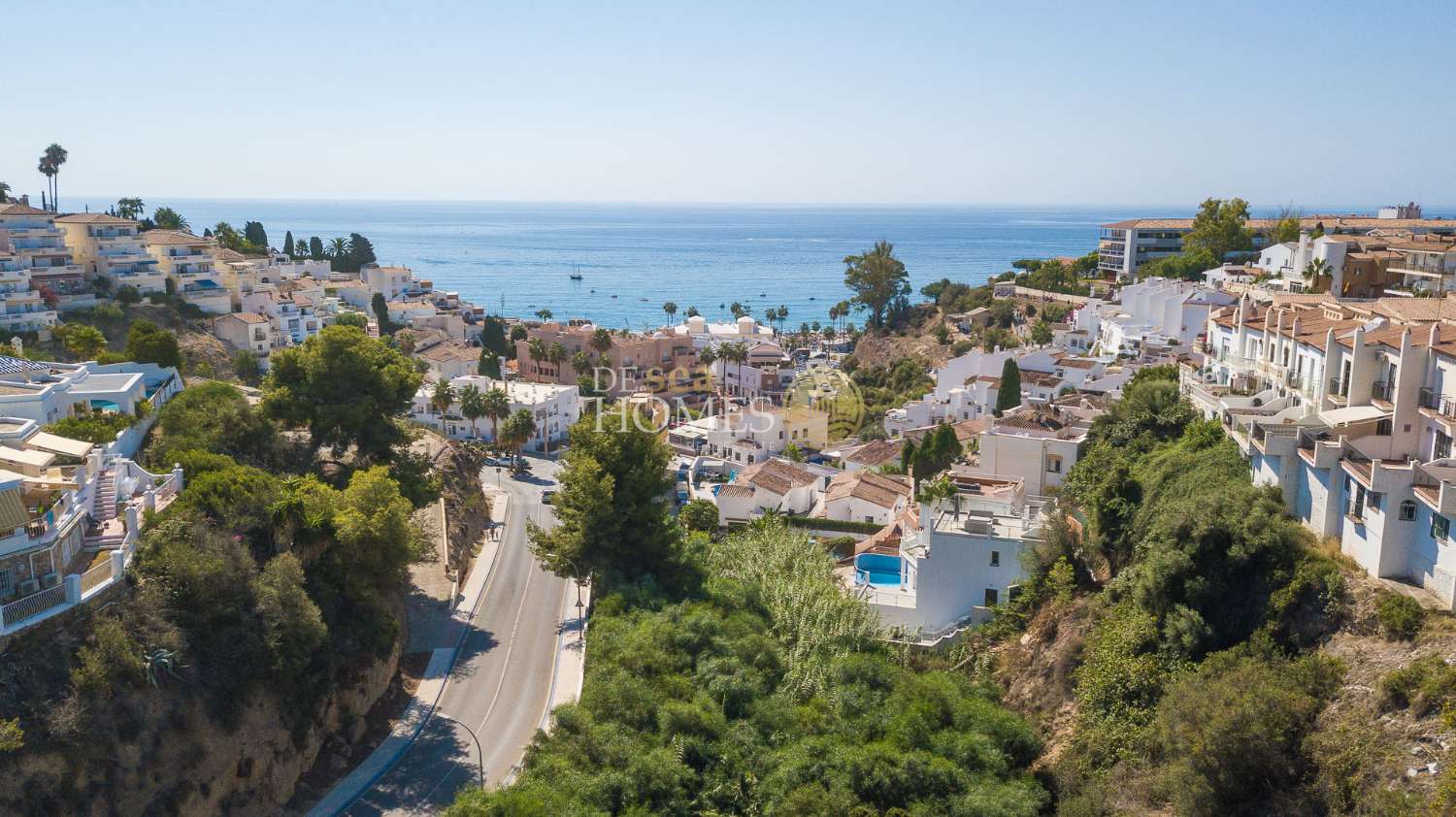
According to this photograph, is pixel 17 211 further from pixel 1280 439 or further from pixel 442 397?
pixel 1280 439

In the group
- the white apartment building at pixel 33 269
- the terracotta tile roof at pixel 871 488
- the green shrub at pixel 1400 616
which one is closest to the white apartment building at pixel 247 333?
the white apartment building at pixel 33 269

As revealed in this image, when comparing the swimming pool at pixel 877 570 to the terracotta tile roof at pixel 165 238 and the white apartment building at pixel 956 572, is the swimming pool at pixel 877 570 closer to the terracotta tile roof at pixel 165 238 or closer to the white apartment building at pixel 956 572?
the white apartment building at pixel 956 572

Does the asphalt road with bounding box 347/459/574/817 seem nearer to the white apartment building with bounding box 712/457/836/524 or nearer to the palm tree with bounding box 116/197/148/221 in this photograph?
the white apartment building with bounding box 712/457/836/524

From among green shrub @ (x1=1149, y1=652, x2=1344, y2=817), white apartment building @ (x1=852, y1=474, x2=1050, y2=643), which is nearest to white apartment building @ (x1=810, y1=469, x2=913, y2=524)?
white apartment building @ (x1=852, y1=474, x2=1050, y2=643)

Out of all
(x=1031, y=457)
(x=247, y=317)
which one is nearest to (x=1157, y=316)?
(x=1031, y=457)

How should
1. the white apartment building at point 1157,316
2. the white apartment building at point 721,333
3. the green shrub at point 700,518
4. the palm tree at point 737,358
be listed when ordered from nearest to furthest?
the green shrub at point 700,518, the white apartment building at point 1157,316, the palm tree at point 737,358, the white apartment building at point 721,333

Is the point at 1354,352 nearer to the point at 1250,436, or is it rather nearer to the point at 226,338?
the point at 1250,436
